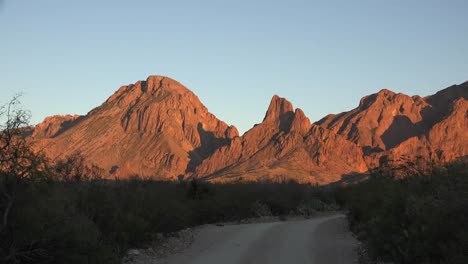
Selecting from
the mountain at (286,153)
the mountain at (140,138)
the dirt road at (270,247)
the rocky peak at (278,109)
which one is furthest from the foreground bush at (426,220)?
Answer: the rocky peak at (278,109)

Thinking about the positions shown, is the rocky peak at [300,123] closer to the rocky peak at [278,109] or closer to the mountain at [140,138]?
the rocky peak at [278,109]

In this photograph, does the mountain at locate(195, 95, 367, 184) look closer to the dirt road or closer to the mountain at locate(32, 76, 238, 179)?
the mountain at locate(32, 76, 238, 179)

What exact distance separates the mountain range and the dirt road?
3803 inches

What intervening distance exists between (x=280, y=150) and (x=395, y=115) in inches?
2003

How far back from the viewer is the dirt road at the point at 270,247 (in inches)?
623

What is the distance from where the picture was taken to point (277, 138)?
154 m

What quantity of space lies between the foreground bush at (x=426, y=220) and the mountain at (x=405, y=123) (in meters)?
135

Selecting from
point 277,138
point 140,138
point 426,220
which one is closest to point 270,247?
point 426,220

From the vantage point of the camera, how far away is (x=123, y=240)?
16.6 meters

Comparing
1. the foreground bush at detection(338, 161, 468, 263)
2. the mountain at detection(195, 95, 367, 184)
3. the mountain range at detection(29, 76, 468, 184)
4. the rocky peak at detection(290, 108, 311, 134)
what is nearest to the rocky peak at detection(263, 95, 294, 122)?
the mountain at detection(195, 95, 367, 184)

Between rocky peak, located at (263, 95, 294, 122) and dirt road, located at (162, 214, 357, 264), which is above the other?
rocky peak, located at (263, 95, 294, 122)

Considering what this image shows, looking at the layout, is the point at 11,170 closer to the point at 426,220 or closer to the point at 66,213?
the point at 66,213

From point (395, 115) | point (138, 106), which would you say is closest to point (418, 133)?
point (395, 115)

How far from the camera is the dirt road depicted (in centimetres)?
1581
